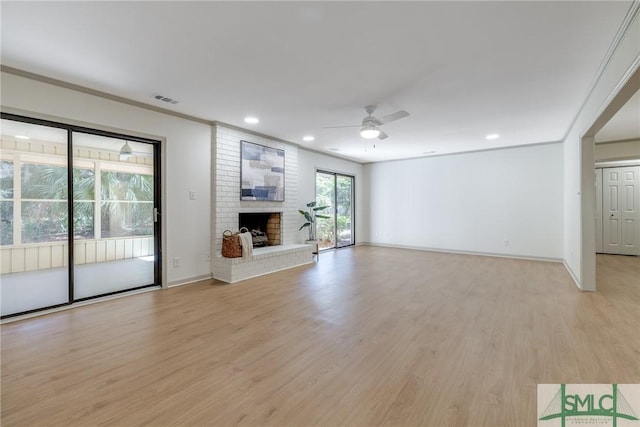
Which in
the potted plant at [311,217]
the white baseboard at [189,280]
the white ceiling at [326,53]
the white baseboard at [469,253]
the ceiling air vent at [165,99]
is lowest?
the white baseboard at [189,280]

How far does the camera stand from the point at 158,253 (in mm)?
4094

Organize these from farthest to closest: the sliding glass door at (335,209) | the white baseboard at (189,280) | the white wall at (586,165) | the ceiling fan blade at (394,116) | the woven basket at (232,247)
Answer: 1. the sliding glass door at (335,209)
2. the woven basket at (232,247)
3. the white baseboard at (189,280)
4. the ceiling fan blade at (394,116)
5. the white wall at (586,165)

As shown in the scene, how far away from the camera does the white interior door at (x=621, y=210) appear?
6341mm

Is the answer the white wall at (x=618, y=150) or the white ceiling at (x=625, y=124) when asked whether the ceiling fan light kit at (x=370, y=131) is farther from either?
the white wall at (x=618, y=150)

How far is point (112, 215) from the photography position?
3.70 metres

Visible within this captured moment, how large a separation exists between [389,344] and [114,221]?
12.0 feet

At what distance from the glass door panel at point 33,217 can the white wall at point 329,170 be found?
3.96m

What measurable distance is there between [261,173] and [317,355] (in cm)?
381

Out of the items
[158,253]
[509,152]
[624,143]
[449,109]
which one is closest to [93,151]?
[158,253]

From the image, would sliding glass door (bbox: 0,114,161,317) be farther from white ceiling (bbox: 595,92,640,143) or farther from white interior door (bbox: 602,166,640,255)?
white interior door (bbox: 602,166,640,255)

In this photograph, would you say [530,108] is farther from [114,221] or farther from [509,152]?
[114,221]

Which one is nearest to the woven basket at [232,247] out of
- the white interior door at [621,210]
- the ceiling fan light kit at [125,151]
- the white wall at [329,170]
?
the ceiling fan light kit at [125,151]

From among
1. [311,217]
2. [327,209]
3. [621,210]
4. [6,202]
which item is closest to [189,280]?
[6,202]

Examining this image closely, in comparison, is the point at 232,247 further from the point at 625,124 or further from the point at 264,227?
the point at 625,124
